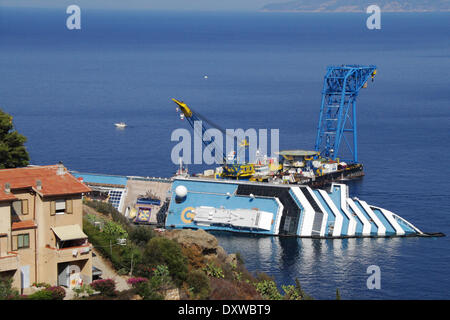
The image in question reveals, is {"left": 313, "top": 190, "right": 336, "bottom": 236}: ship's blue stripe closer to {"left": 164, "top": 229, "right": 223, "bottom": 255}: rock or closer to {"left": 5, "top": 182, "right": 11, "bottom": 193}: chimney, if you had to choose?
{"left": 164, "top": 229, "right": 223, "bottom": 255}: rock

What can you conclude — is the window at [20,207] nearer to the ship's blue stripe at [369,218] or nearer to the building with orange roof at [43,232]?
the building with orange roof at [43,232]

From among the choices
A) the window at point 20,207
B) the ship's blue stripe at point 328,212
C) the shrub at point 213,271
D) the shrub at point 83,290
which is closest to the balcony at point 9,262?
the window at point 20,207

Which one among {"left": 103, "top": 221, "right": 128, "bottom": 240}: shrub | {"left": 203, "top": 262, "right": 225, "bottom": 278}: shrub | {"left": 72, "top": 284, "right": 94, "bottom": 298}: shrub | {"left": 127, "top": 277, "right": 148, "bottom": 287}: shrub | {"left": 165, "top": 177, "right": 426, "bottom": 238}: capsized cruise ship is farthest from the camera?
{"left": 165, "top": 177, "right": 426, "bottom": 238}: capsized cruise ship

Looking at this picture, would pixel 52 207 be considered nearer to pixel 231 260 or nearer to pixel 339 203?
pixel 231 260

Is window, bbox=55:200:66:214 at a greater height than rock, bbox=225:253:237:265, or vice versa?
window, bbox=55:200:66:214

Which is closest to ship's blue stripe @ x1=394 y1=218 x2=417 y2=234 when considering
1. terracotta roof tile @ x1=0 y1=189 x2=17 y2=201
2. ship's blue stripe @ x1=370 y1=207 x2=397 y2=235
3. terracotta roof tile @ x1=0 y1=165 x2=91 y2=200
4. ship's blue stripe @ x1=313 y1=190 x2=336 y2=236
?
ship's blue stripe @ x1=370 y1=207 x2=397 y2=235

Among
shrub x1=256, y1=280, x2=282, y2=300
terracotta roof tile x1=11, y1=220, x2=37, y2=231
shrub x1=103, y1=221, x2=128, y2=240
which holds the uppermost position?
terracotta roof tile x1=11, y1=220, x2=37, y2=231
